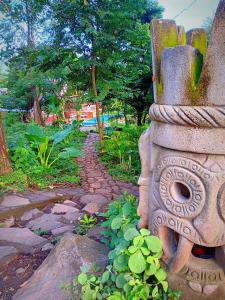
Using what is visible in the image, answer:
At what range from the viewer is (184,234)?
A: 4.71 feet

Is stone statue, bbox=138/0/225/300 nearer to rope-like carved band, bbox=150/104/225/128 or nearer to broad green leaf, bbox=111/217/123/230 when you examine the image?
rope-like carved band, bbox=150/104/225/128

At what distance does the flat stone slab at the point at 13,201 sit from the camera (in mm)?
3369

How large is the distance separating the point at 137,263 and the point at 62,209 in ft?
7.11

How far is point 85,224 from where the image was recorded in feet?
9.70

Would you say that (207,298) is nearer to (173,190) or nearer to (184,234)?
(184,234)

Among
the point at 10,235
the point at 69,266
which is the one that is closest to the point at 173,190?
the point at 69,266

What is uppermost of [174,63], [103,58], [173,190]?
[103,58]

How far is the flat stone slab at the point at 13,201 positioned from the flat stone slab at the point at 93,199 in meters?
0.76

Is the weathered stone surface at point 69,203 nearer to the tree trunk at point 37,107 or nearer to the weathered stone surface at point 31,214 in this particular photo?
the weathered stone surface at point 31,214

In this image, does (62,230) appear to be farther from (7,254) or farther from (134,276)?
(134,276)

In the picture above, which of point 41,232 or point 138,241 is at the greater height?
point 138,241

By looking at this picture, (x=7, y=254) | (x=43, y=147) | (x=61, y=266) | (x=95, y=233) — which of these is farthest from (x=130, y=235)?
(x=43, y=147)

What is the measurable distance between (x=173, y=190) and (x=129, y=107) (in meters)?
9.25

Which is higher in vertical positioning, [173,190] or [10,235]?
[173,190]
